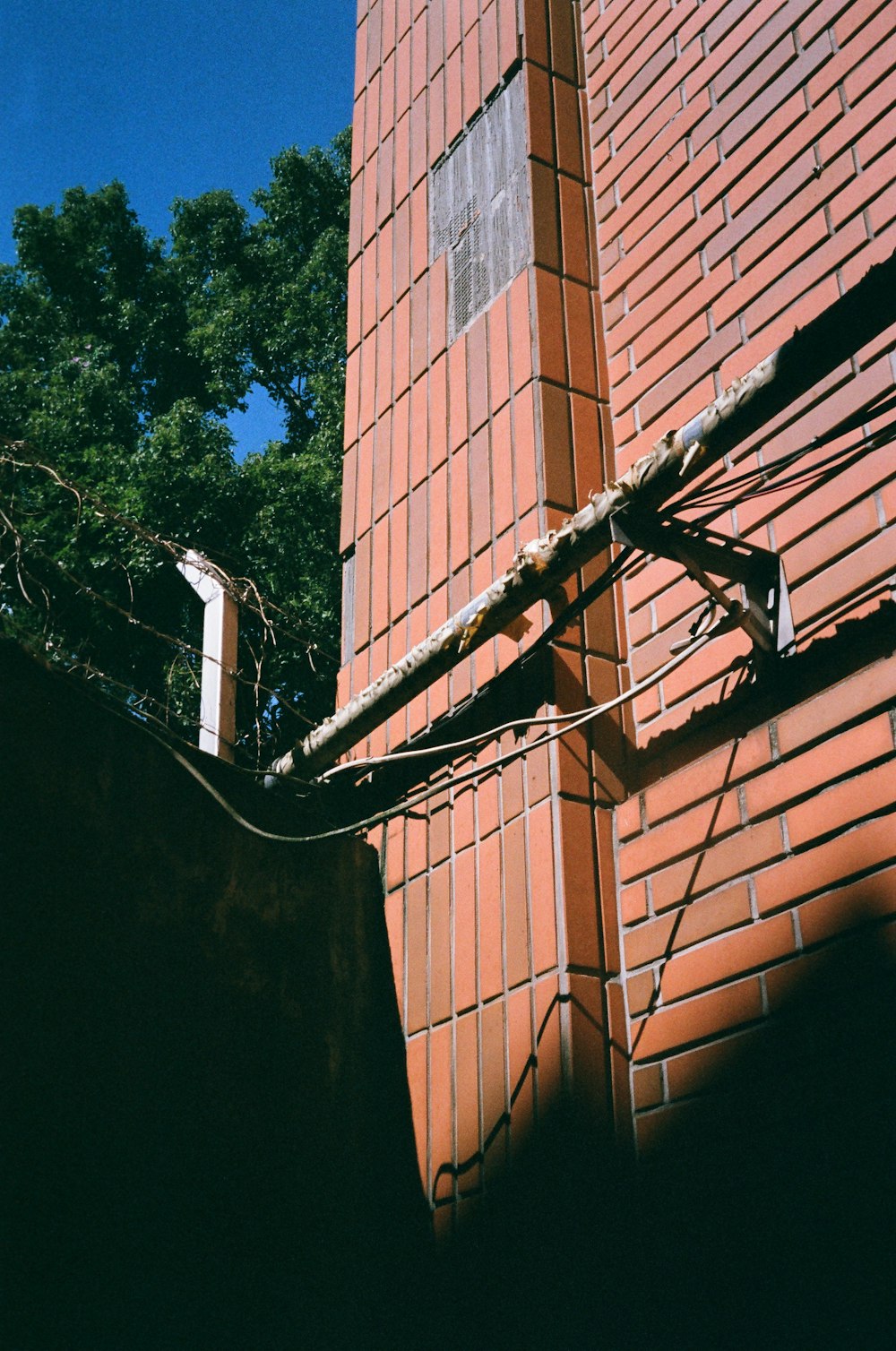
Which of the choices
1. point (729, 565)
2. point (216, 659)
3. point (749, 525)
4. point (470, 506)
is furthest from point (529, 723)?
point (216, 659)

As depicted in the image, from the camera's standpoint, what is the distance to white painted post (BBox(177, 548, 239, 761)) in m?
3.85

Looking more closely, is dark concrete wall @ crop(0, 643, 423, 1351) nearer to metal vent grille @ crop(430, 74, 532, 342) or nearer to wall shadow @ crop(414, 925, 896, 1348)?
wall shadow @ crop(414, 925, 896, 1348)

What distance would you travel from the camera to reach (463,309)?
153 inches

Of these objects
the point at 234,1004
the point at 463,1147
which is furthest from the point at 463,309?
the point at 463,1147

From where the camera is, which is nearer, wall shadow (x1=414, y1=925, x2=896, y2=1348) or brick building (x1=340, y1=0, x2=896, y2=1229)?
wall shadow (x1=414, y1=925, x2=896, y2=1348)

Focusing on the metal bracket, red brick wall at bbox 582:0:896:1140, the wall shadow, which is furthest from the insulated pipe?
the wall shadow

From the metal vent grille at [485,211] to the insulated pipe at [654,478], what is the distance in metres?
1.41

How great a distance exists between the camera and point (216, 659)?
Answer: 12.9 ft

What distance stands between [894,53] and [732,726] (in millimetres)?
1718

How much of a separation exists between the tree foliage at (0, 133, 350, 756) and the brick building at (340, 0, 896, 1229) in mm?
5509

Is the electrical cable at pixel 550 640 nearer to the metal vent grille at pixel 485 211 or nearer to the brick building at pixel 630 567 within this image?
the brick building at pixel 630 567

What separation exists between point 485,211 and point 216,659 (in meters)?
1.80

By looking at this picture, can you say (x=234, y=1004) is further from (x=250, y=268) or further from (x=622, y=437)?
(x=250, y=268)

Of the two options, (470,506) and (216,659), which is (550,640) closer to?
(470,506)
